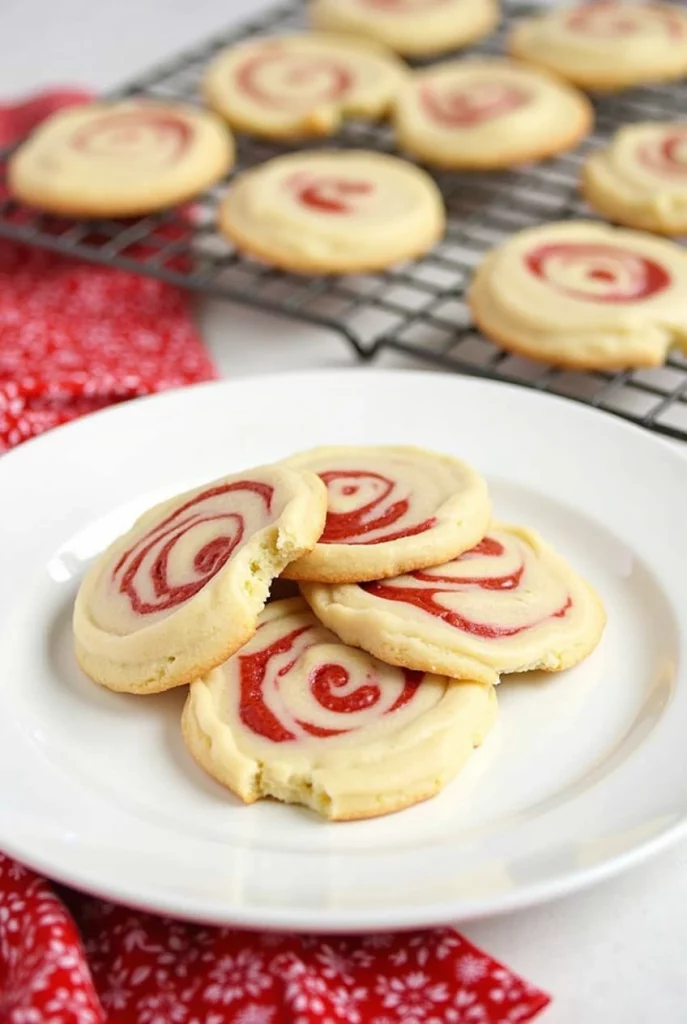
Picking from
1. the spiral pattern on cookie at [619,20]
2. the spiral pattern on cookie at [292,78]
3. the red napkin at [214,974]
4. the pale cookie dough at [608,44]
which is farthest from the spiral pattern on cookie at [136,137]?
the red napkin at [214,974]

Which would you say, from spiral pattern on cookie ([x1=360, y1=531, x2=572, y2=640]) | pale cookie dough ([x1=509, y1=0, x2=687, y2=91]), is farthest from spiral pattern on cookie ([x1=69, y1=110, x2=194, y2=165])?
spiral pattern on cookie ([x1=360, y1=531, x2=572, y2=640])

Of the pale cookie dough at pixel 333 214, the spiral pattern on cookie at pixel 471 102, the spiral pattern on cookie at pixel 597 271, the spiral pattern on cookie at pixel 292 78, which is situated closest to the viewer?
the spiral pattern on cookie at pixel 597 271

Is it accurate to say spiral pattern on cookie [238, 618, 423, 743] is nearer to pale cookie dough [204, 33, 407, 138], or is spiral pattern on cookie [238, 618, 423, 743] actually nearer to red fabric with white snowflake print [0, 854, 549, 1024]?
red fabric with white snowflake print [0, 854, 549, 1024]

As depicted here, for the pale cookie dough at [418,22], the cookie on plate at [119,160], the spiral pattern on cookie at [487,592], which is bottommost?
the cookie on plate at [119,160]

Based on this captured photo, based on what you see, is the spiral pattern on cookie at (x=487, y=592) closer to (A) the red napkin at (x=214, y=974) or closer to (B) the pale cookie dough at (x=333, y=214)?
(A) the red napkin at (x=214, y=974)

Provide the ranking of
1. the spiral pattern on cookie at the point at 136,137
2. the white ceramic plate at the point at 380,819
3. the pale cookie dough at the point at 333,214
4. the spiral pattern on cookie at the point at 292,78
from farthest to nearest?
the spiral pattern on cookie at the point at 292,78
the spiral pattern on cookie at the point at 136,137
the pale cookie dough at the point at 333,214
the white ceramic plate at the point at 380,819

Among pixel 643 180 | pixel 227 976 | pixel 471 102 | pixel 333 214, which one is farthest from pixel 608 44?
pixel 227 976

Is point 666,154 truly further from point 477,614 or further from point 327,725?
point 327,725
